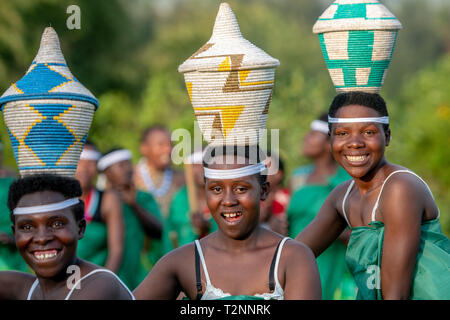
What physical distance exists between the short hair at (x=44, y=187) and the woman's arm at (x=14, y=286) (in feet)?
1.02

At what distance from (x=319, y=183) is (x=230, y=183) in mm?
4423

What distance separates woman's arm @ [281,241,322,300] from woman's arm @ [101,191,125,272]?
12.3ft

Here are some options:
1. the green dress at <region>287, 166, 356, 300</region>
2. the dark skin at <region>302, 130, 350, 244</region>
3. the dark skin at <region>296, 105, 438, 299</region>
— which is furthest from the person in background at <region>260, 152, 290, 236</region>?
the dark skin at <region>296, 105, 438, 299</region>

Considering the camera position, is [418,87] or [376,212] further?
[418,87]

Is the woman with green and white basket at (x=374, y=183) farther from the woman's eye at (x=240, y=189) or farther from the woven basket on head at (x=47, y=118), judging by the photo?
the woven basket on head at (x=47, y=118)

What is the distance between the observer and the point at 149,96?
18906 millimetres

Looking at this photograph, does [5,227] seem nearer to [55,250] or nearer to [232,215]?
[55,250]

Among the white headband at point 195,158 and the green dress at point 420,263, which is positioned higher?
the green dress at point 420,263

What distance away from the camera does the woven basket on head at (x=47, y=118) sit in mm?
4168

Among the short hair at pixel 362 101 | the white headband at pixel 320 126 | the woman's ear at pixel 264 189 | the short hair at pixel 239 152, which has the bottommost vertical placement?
the white headband at pixel 320 126

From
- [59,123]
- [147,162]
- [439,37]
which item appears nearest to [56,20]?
[147,162]

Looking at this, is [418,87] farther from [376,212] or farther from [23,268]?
[376,212]

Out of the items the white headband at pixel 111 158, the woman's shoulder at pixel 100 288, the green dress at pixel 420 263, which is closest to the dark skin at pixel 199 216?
Result: the white headband at pixel 111 158

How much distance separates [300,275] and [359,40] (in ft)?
4.75
